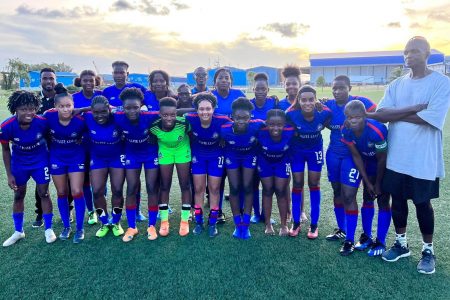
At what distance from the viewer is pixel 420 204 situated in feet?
11.8

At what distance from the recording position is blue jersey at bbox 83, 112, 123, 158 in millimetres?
4332

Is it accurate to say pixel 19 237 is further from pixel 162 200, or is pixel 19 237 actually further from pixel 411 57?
pixel 411 57

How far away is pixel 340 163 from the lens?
4.15 meters

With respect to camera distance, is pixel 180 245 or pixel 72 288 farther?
pixel 180 245

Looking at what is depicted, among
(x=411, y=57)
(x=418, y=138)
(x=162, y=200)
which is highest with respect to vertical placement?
(x=411, y=57)

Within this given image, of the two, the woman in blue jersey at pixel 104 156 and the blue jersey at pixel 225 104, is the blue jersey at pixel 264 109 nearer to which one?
the blue jersey at pixel 225 104

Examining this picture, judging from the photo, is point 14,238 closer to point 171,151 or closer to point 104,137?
point 104,137

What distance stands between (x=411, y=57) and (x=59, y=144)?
4239 mm

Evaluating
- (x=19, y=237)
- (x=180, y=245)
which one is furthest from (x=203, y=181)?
(x=19, y=237)

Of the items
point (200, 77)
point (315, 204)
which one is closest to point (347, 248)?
point (315, 204)

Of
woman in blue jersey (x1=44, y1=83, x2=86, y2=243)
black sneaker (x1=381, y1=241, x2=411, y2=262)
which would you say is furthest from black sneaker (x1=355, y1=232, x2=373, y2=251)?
woman in blue jersey (x1=44, y1=83, x2=86, y2=243)

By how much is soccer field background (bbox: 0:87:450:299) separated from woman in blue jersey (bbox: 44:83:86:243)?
41 centimetres

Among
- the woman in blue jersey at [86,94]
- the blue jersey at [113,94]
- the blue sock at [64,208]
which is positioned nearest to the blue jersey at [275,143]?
the blue jersey at [113,94]

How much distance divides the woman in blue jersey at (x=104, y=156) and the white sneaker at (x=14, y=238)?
0.99 metres
